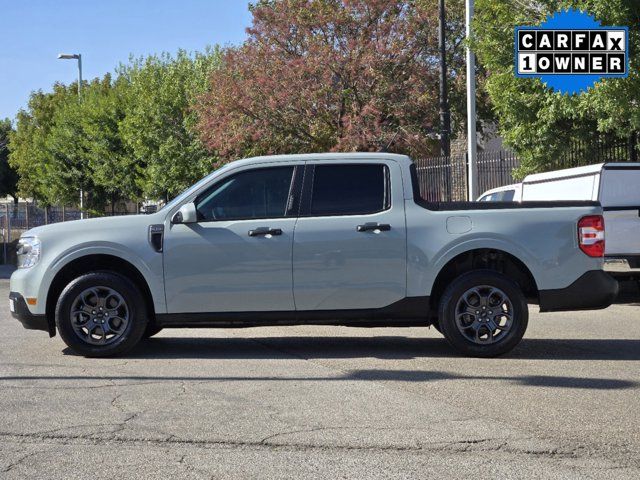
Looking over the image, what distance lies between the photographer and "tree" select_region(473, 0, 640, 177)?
51.7 ft

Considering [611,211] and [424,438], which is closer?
[424,438]

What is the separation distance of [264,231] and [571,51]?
9997 millimetres

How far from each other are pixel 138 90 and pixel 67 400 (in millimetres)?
36277

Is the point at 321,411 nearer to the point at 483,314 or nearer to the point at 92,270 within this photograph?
the point at 483,314

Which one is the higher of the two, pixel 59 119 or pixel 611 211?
pixel 59 119

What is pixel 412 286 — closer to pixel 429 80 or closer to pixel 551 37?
pixel 551 37

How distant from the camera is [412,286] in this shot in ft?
29.7

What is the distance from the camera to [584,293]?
9.09 meters

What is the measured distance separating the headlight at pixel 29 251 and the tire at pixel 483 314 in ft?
12.8

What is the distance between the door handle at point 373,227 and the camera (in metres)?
9.04

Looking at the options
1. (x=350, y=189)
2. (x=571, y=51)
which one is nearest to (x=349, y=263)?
(x=350, y=189)

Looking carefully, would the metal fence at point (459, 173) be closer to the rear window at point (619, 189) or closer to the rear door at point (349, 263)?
the rear window at point (619, 189)

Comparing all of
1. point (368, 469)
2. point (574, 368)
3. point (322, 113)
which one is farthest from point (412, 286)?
point (322, 113)

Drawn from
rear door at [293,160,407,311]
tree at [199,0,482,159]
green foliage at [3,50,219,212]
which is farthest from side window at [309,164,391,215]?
green foliage at [3,50,219,212]
